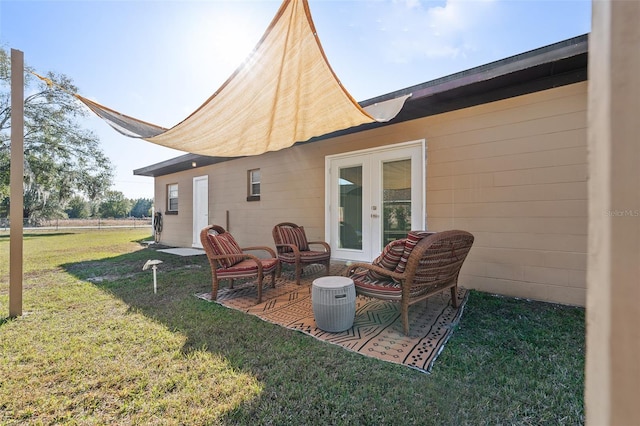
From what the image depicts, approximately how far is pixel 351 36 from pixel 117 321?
4.65 meters

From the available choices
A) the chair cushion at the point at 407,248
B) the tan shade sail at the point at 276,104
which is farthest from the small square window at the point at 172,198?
the chair cushion at the point at 407,248

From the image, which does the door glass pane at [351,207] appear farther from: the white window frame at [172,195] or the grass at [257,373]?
the white window frame at [172,195]

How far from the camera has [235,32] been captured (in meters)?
3.13

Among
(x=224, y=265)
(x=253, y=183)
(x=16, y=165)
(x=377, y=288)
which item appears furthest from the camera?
(x=253, y=183)

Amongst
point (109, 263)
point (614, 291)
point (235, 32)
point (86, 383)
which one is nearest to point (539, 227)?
point (614, 291)

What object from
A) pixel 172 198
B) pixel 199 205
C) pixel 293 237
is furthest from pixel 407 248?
pixel 172 198

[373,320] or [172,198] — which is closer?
[373,320]

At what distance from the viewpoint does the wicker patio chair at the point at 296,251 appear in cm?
464

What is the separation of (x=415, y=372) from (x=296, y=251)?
8.99 ft

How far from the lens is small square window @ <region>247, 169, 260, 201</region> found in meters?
7.59

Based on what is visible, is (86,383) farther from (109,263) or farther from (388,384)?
(109,263)

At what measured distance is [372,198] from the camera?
Answer: 17.2 ft

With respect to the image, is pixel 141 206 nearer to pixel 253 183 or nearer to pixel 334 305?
pixel 253 183

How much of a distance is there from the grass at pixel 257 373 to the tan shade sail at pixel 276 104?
2297mm
